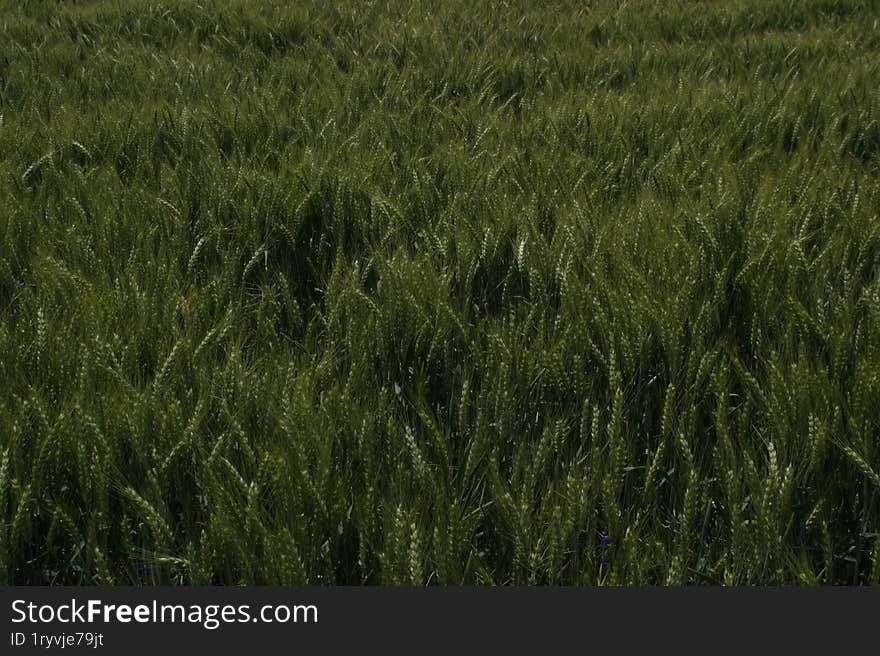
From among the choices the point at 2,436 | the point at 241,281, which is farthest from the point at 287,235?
the point at 2,436

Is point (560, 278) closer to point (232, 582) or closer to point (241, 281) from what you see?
point (241, 281)

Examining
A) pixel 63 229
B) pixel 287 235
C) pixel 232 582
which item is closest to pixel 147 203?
pixel 63 229

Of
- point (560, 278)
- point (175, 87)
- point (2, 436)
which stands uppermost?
point (175, 87)

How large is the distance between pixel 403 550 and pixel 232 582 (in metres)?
0.24

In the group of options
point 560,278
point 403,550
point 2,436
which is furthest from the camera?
point 560,278

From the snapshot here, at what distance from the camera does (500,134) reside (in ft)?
8.00

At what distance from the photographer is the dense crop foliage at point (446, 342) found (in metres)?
1.05

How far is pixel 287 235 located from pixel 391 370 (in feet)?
1.91

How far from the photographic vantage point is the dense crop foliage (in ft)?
3.44

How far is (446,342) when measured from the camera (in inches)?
54.9

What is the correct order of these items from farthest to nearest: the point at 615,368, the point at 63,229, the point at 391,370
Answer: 1. the point at 63,229
2. the point at 391,370
3. the point at 615,368

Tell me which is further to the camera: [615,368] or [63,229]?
[63,229]

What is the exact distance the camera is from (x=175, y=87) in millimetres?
3109

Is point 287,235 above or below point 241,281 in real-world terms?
above
